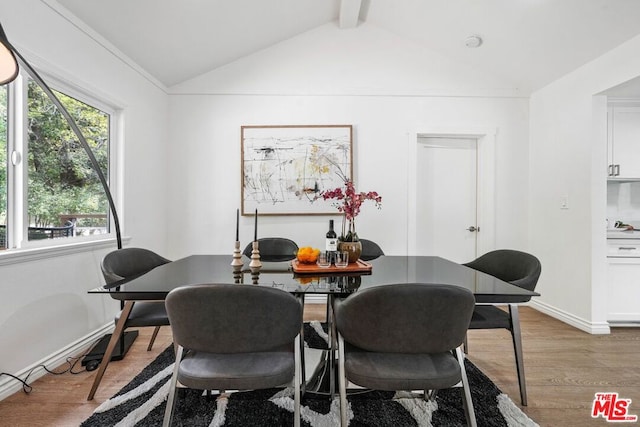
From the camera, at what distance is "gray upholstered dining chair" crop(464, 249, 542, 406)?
5.30 ft

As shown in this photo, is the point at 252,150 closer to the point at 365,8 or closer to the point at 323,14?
the point at 323,14

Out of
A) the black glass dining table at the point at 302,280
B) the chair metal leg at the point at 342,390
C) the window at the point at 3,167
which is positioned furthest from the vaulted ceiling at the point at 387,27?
the chair metal leg at the point at 342,390

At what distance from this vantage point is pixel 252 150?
132 inches

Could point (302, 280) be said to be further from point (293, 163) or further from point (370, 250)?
point (293, 163)

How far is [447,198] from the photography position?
3533 millimetres

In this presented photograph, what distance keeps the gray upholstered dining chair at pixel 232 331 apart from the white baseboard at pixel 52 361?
1.31 m

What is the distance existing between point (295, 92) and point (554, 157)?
290 cm

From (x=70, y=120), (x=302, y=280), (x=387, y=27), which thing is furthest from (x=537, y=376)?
(x=387, y=27)

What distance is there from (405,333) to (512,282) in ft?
3.57

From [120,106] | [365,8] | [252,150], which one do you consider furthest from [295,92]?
[120,106]

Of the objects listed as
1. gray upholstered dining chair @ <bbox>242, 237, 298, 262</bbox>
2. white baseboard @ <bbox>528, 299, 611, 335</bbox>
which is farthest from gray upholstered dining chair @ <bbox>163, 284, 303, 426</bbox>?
white baseboard @ <bbox>528, 299, 611, 335</bbox>

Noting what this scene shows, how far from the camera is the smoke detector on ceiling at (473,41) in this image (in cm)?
300

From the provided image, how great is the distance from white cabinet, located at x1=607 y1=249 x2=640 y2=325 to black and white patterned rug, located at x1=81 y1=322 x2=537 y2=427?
1.95 meters

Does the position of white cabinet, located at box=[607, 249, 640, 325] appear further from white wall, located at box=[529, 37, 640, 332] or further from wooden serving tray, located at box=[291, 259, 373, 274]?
wooden serving tray, located at box=[291, 259, 373, 274]
